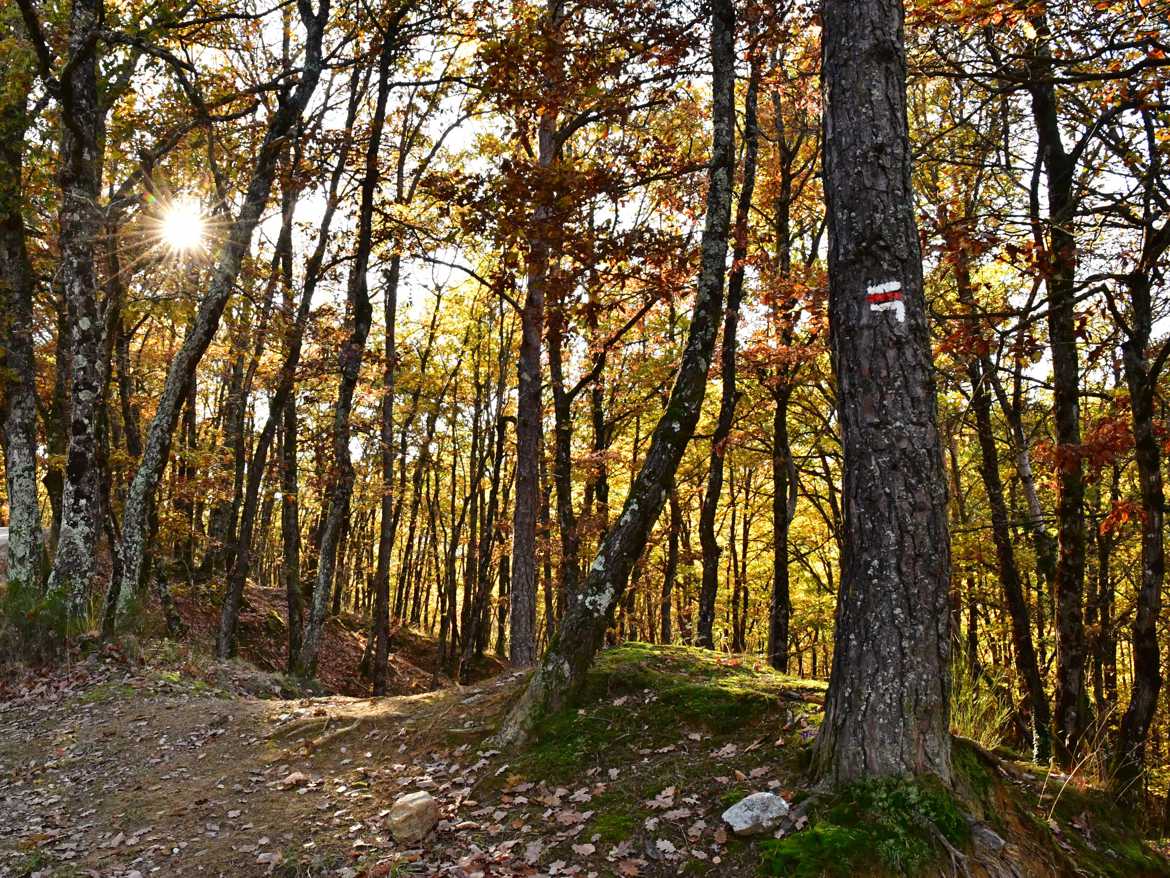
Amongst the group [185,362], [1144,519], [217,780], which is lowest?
[217,780]

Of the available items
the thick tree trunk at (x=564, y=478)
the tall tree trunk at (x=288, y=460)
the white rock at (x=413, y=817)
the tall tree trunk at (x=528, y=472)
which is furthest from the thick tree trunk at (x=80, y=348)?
the white rock at (x=413, y=817)

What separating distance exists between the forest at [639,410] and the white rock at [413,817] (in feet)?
0.11

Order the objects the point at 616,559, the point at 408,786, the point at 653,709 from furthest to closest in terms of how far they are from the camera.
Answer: the point at 616,559 < the point at 653,709 < the point at 408,786

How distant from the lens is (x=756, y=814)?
3.96 meters

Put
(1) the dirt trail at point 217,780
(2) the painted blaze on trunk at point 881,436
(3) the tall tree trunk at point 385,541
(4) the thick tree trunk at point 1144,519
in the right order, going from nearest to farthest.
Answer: (2) the painted blaze on trunk at point 881,436 → (1) the dirt trail at point 217,780 → (4) the thick tree trunk at point 1144,519 → (3) the tall tree trunk at point 385,541

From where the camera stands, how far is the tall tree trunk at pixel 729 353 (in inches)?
401

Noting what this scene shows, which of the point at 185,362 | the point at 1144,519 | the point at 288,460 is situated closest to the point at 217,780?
the point at 185,362

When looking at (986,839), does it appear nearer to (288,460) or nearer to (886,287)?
(886,287)

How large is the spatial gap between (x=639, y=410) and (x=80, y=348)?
12.2 metres

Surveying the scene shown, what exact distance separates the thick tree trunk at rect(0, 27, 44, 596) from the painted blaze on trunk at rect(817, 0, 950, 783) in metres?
11.6

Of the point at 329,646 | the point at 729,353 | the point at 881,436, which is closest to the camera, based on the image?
the point at 881,436

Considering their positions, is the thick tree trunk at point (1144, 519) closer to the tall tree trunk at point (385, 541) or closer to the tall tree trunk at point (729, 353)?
the tall tree trunk at point (729, 353)

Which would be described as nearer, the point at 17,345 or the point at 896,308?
the point at 896,308

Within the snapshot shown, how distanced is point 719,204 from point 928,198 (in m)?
9.92
